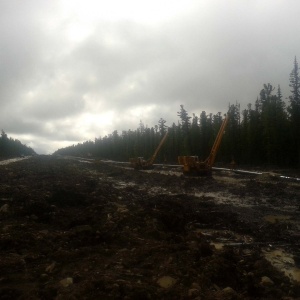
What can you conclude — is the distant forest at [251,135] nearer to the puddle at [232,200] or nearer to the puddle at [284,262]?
the puddle at [232,200]

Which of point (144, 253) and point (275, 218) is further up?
point (144, 253)

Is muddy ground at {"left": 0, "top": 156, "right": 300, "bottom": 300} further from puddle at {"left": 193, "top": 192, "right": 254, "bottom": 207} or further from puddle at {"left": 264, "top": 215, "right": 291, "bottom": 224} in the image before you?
puddle at {"left": 193, "top": 192, "right": 254, "bottom": 207}

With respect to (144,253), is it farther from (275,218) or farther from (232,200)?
(232,200)

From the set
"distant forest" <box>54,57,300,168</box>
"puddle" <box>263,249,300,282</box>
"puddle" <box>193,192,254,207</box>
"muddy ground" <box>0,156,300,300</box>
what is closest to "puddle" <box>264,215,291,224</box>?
"muddy ground" <box>0,156,300,300</box>

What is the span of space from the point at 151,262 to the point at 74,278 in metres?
1.51

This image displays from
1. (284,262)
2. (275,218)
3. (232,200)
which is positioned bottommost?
(284,262)

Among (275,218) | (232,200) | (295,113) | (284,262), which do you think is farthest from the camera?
(295,113)

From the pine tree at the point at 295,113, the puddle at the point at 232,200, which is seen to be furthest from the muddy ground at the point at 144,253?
the pine tree at the point at 295,113

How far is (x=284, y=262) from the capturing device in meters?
7.36

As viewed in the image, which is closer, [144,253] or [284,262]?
[144,253]

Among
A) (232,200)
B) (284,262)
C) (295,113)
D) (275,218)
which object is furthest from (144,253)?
(295,113)

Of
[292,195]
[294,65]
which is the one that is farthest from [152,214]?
[294,65]

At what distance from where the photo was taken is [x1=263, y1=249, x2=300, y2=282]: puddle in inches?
265

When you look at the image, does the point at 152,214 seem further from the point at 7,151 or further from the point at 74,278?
the point at 7,151
